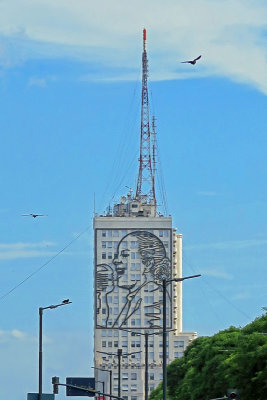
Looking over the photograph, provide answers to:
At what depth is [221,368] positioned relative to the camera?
126812 millimetres

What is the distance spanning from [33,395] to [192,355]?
60.0 meters

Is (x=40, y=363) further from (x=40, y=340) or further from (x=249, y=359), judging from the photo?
(x=249, y=359)

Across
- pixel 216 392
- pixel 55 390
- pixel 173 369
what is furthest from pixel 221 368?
pixel 173 369

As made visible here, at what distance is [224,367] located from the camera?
410ft

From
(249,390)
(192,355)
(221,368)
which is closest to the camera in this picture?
(249,390)

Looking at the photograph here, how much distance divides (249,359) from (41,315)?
806 inches

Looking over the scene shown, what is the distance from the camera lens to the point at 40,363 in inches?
3834

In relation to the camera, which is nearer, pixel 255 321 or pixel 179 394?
pixel 255 321

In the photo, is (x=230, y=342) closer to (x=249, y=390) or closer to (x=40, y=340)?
(x=249, y=390)

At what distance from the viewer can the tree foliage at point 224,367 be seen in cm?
Answer: 11094

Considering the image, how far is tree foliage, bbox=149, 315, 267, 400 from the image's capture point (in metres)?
111

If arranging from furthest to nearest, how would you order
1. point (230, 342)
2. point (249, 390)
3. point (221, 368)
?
point (230, 342), point (221, 368), point (249, 390)

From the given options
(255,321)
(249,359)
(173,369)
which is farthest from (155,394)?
(249,359)

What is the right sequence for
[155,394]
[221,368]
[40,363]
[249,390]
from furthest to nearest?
[155,394], [221,368], [249,390], [40,363]
